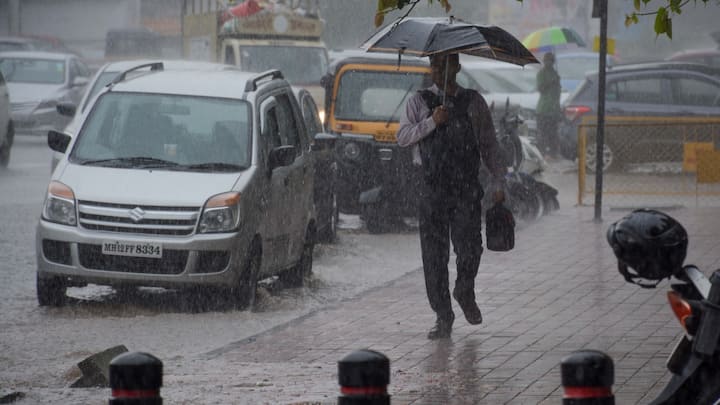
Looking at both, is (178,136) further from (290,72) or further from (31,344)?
(290,72)

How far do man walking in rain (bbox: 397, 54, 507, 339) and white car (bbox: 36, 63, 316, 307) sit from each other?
6.56ft

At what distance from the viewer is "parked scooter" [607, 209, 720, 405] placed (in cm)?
441

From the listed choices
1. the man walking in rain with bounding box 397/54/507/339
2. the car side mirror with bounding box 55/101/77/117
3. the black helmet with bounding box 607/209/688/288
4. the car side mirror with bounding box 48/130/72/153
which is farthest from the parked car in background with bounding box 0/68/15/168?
the black helmet with bounding box 607/209/688/288

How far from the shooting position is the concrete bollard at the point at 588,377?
4277 millimetres

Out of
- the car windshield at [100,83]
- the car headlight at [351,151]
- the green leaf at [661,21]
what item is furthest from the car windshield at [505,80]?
the green leaf at [661,21]

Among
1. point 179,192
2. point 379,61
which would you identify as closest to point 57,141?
point 179,192

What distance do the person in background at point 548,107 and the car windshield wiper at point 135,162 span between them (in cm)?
1568

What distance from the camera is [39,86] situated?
101ft

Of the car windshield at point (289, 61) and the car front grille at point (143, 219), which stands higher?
the car windshield at point (289, 61)

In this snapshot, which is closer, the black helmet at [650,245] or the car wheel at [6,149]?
the black helmet at [650,245]

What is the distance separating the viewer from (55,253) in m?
10.9

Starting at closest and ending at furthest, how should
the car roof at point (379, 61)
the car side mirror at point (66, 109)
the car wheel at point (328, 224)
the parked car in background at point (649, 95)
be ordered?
the car wheel at point (328, 224), the car side mirror at point (66, 109), the car roof at point (379, 61), the parked car in background at point (649, 95)

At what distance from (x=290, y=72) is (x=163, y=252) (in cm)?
1711

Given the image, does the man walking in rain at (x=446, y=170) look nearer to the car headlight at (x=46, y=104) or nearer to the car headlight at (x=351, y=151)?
the car headlight at (x=351, y=151)
